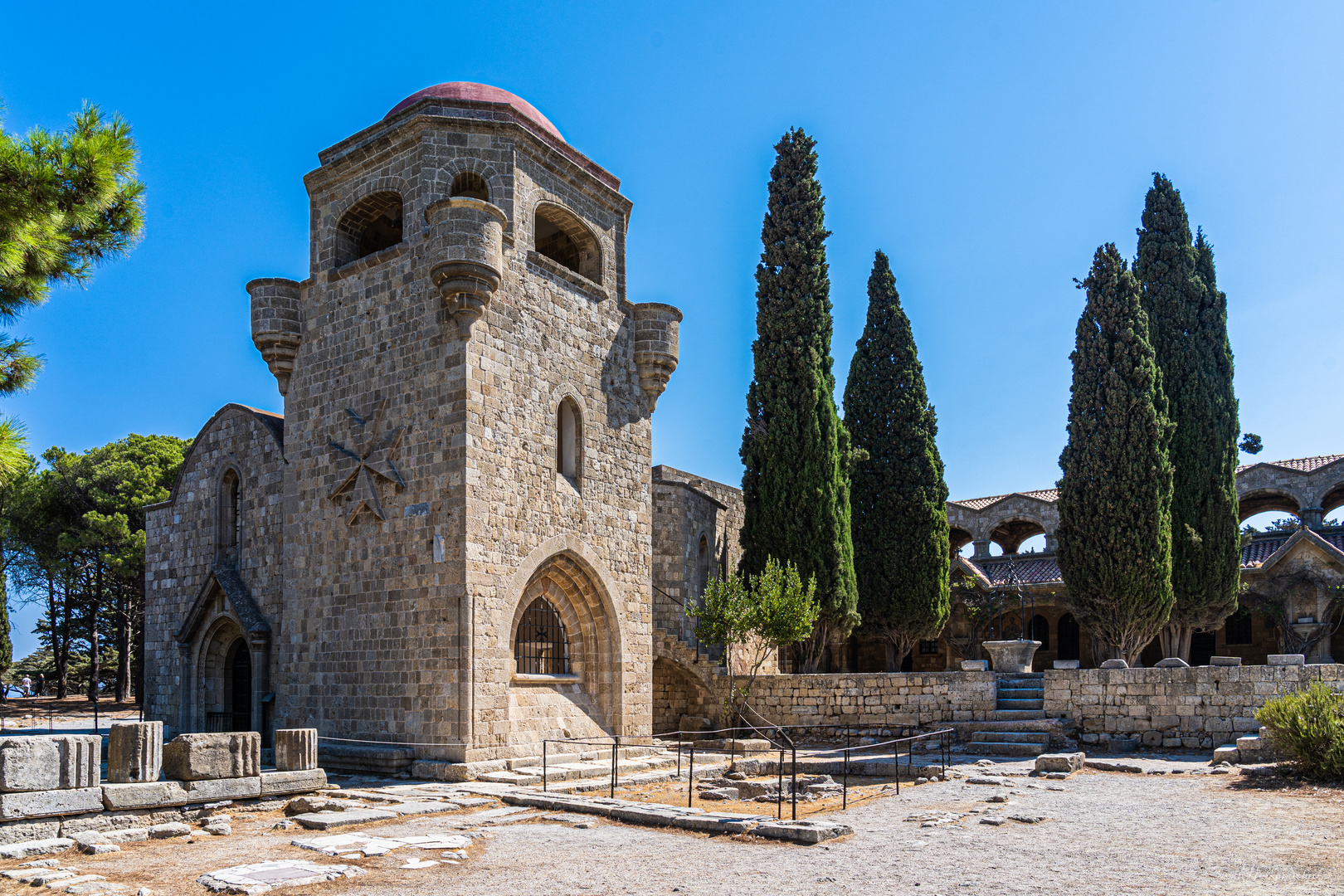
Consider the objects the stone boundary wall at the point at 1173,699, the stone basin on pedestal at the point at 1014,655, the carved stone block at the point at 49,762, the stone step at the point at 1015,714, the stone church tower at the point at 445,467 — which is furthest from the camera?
the stone basin on pedestal at the point at 1014,655

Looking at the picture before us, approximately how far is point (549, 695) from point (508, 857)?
7.89 metres

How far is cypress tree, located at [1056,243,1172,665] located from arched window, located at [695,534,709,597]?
825 cm

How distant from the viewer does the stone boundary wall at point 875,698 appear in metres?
18.4

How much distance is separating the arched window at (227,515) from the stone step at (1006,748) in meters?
15.0

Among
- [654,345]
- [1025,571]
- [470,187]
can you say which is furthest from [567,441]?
[1025,571]

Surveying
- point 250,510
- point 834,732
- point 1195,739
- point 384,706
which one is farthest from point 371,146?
point 1195,739

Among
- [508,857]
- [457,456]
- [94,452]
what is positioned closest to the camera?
[508,857]

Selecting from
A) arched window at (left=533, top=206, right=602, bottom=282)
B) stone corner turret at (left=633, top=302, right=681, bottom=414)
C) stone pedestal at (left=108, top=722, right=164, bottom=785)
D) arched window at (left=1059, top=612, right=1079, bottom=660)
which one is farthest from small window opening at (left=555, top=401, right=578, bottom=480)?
arched window at (left=1059, top=612, right=1079, bottom=660)

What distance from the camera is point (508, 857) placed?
8562 millimetres

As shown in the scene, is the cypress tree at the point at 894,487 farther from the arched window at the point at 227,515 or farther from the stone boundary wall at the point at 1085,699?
the arched window at the point at 227,515

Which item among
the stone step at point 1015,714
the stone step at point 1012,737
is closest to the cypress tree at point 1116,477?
the stone step at point 1015,714

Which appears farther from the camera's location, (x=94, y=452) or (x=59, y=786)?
(x=94, y=452)

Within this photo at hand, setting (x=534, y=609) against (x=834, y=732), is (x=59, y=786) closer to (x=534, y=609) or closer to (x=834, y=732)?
(x=534, y=609)

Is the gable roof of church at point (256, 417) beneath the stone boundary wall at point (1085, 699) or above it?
above
